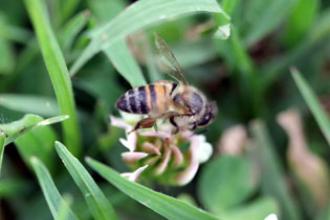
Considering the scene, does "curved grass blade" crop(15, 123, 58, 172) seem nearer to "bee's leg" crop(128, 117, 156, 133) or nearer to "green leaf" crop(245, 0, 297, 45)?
"bee's leg" crop(128, 117, 156, 133)

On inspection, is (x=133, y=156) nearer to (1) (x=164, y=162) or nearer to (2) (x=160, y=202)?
(1) (x=164, y=162)

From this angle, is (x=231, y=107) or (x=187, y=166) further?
(x=231, y=107)

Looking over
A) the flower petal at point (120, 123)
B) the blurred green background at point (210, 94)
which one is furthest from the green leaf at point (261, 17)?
the flower petal at point (120, 123)

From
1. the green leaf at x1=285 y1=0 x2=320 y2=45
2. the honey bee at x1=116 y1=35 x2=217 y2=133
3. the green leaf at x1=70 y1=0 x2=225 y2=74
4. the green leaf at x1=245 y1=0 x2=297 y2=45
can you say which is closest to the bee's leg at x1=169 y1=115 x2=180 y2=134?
the honey bee at x1=116 y1=35 x2=217 y2=133

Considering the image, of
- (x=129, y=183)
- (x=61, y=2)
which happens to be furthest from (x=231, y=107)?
(x=129, y=183)

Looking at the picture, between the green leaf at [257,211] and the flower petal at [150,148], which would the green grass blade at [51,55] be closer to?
the flower petal at [150,148]

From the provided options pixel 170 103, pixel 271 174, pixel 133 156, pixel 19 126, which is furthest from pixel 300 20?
pixel 19 126

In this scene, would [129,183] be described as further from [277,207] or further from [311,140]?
[311,140]

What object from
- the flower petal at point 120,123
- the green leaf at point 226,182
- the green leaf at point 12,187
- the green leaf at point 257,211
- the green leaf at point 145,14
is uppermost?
the green leaf at point 145,14
